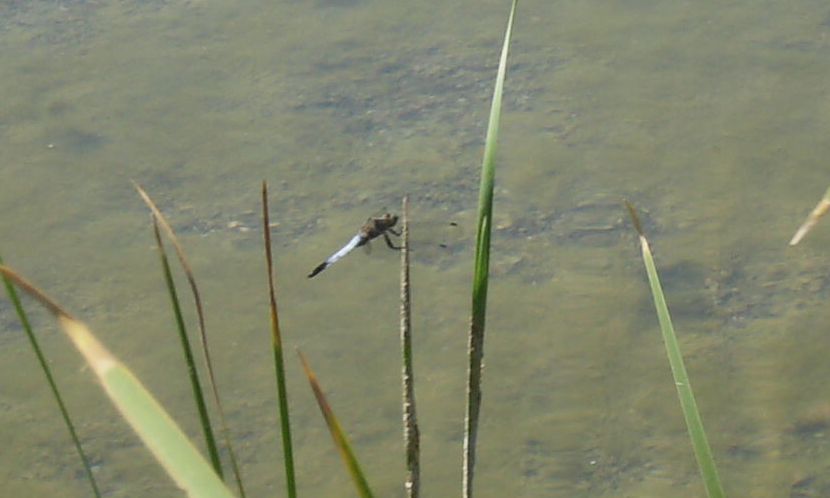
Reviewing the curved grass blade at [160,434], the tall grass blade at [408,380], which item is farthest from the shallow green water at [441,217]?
the curved grass blade at [160,434]

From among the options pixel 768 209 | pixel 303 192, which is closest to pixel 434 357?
pixel 303 192

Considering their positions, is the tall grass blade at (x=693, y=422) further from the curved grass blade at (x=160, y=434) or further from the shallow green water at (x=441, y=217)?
the shallow green water at (x=441, y=217)

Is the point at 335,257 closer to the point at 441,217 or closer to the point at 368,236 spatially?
the point at 368,236

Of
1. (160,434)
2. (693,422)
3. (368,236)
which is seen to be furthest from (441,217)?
(160,434)

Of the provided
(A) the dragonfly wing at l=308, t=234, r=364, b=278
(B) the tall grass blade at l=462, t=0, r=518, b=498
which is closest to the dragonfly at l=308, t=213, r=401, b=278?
(A) the dragonfly wing at l=308, t=234, r=364, b=278

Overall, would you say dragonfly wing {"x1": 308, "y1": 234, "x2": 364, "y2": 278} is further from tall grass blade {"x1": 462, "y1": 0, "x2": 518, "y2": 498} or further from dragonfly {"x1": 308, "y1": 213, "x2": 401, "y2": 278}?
tall grass blade {"x1": 462, "y1": 0, "x2": 518, "y2": 498}

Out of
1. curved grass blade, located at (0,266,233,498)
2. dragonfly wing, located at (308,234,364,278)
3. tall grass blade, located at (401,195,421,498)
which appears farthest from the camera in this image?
dragonfly wing, located at (308,234,364,278)
